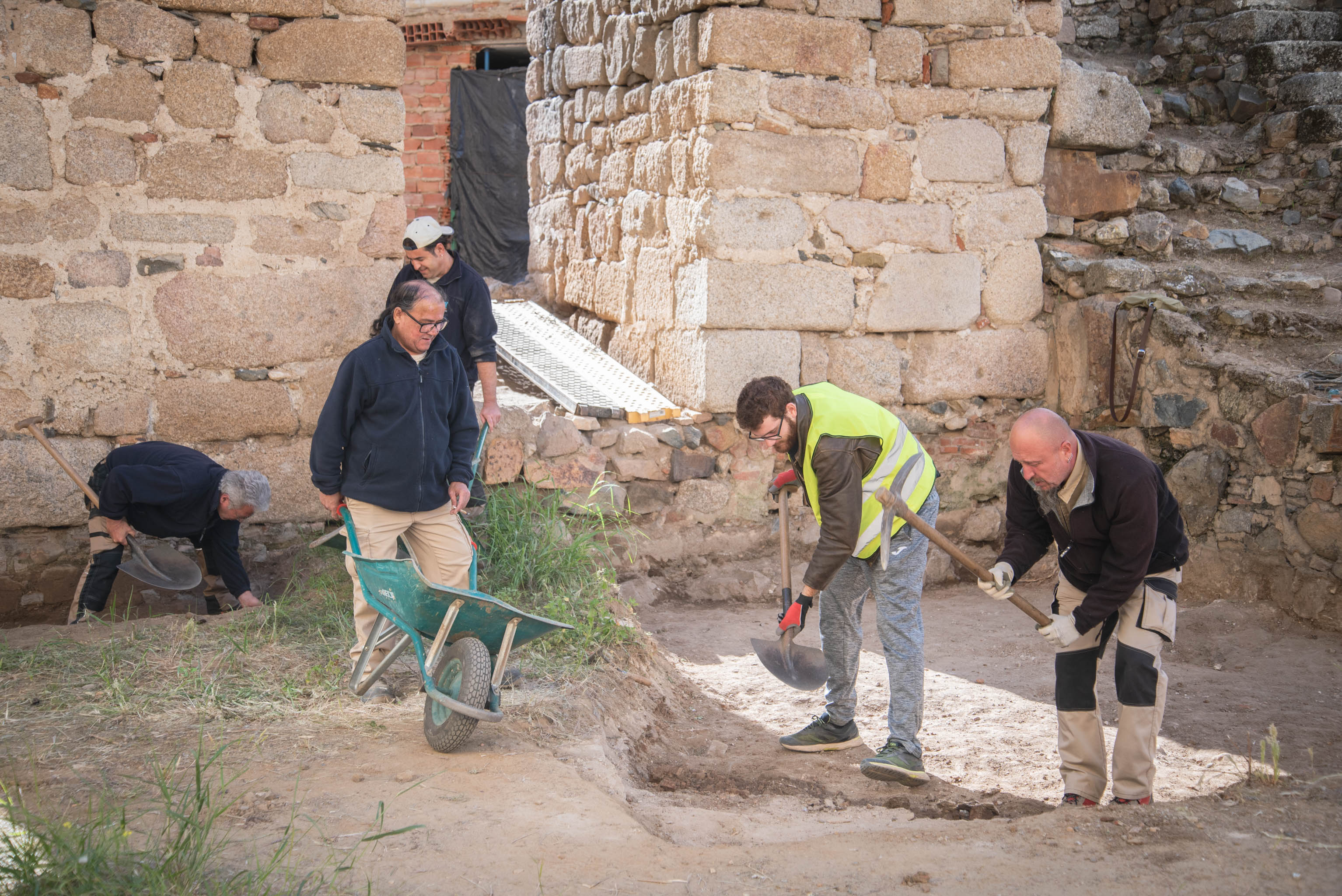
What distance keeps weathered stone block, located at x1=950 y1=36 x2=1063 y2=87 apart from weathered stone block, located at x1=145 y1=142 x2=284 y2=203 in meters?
3.61

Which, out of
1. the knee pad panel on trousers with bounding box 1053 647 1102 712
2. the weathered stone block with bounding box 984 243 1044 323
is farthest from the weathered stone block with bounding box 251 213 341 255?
the knee pad panel on trousers with bounding box 1053 647 1102 712

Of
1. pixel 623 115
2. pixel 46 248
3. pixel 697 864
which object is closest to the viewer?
pixel 697 864

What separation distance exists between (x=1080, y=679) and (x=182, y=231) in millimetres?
4176

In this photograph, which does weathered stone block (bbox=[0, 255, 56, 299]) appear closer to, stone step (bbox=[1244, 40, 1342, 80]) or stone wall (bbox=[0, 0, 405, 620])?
stone wall (bbox=[0, 0, 405, 620])

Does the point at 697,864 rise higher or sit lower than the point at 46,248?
lower

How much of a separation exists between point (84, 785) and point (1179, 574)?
3.31 m

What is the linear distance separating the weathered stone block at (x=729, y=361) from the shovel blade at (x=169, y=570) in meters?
2.60

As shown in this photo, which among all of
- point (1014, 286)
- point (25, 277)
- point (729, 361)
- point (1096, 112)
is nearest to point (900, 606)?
point (729, 361)

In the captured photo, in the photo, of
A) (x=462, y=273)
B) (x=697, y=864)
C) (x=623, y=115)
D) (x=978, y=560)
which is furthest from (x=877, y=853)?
(x=623, y=115)

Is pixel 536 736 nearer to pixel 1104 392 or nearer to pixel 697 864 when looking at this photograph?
pixel 697 864

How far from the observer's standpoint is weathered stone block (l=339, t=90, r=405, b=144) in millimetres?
4961

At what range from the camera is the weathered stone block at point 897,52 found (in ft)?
18.7

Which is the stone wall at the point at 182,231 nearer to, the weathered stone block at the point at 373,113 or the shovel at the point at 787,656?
the weathered stone block at the point at 373,113

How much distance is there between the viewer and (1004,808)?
11.6 feet
